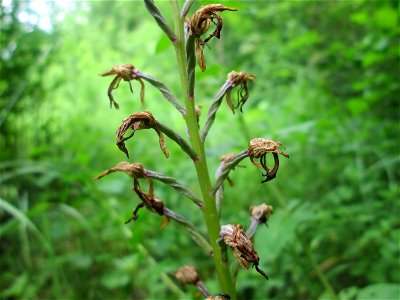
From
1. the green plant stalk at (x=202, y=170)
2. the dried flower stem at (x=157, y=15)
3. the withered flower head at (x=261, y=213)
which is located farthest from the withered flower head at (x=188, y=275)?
the dried flower stem at (x=157, y=15)

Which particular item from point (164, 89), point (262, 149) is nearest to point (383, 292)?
point (262, 149)

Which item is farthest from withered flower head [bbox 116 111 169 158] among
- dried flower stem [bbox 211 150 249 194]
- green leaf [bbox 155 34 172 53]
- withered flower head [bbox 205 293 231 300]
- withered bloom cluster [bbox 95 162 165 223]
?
withered flower head [bbox 205 293 231 300]

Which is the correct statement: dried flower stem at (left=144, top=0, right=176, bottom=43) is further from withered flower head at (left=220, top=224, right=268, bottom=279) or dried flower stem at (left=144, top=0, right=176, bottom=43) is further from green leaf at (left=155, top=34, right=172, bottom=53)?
withered flower head at (left=220, top=224, right=268, bottom=279)

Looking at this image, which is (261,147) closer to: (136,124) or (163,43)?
(136,124)

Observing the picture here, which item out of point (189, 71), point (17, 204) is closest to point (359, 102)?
point (189, 71)

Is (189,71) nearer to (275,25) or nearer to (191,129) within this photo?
(191,129)

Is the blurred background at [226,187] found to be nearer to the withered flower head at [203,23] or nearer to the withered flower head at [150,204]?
the withered flower head at [203,23]
